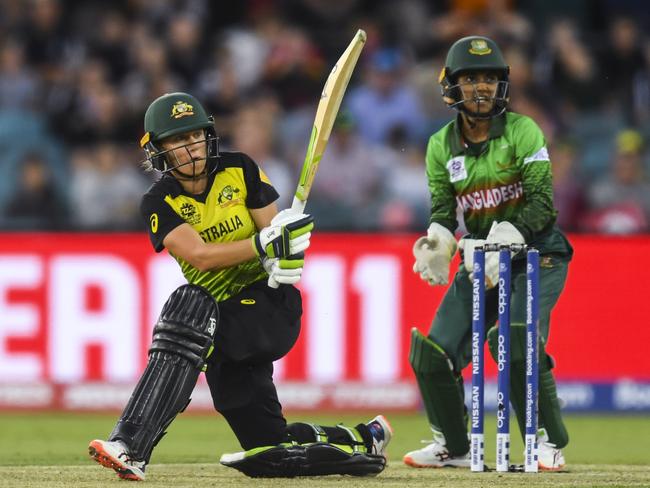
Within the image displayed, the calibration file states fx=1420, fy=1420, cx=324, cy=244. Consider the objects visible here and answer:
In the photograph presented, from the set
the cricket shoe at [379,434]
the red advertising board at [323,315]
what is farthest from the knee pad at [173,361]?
the red advertising board at [323,315]

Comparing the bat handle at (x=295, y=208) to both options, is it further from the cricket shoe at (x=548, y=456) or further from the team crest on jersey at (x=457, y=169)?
the cricket shoe at (x=548, y=456)

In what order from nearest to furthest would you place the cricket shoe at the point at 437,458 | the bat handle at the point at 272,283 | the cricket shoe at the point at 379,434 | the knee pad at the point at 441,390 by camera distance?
the bat handle at the point at 272,283 → the cricket shoe at the point at 379,434 → the knee pad at the point at 441,390 → the cricket shoe at the point at 437,458

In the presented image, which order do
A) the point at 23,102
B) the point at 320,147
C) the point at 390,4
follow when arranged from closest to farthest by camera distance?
the point at 320,147 → the point at 23,102 → the point at 390,4

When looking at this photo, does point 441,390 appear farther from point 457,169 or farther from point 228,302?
point 228,302

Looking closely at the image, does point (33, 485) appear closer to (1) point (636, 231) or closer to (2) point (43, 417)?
(2) point (43, 417)

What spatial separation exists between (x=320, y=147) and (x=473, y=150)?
777mm

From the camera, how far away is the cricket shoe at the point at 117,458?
575 cm

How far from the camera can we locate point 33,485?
587 cm

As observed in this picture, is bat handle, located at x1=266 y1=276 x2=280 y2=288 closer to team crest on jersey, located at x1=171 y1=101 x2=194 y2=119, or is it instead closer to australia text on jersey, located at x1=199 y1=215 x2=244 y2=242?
australia text on jersey, located at x1=199 y1=215 x2=244 y2=242

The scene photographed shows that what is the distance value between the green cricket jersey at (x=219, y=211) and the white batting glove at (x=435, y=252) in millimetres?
841

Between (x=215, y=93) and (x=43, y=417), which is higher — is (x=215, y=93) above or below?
above

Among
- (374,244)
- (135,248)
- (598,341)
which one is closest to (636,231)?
(598,341)

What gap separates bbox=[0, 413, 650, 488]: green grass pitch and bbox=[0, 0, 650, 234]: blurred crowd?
194 centimetres

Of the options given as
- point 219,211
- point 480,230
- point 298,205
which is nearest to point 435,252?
point 480,230
